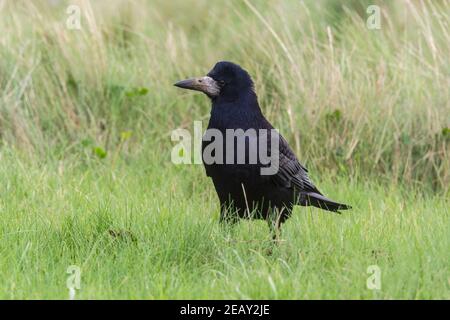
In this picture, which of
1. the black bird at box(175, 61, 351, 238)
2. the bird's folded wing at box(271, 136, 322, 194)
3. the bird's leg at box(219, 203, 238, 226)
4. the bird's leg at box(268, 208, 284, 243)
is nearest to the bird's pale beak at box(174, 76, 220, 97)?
the black bird at box(175, 61, 351, 238)

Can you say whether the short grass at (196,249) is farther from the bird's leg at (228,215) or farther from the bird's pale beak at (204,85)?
the bird's pale beak at (204,85)

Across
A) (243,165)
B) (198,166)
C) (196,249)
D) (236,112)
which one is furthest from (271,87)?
(196,249)

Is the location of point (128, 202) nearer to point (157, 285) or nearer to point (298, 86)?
point (157, 285)

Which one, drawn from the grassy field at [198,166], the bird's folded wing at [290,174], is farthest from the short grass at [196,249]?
the bird's folded wing at [290,174]

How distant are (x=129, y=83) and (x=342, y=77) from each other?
176 cm

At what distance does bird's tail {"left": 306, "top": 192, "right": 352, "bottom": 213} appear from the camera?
524cm

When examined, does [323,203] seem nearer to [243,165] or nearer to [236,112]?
[243,165]

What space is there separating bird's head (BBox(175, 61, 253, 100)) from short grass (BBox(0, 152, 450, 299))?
70 centimetres

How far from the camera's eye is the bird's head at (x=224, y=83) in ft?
16.9

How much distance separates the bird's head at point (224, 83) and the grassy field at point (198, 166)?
697mm

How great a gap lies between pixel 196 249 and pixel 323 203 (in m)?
1.15

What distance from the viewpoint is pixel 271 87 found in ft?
23.5

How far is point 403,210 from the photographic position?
5.45m
